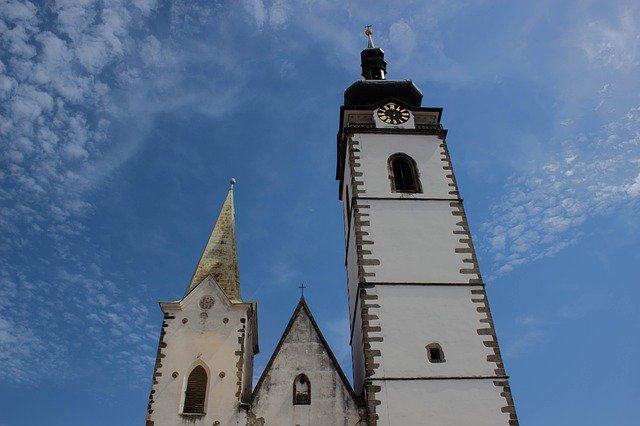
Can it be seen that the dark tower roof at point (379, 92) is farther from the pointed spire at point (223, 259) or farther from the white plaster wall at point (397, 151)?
the pointed spire at point (223, 259)

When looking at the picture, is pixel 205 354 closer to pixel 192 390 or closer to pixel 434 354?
pixel 192 390

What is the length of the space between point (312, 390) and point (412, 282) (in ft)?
14.6

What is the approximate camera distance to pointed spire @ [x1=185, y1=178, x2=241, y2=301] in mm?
17750

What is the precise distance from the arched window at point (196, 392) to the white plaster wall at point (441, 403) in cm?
462

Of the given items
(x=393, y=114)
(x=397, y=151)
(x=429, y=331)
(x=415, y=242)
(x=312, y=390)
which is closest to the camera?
(x=312, y=390)

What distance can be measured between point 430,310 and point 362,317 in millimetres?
2006

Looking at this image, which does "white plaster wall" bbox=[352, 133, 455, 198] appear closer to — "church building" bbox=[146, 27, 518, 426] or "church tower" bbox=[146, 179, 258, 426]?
"church building" bbox=[146, 27, 518, 426]

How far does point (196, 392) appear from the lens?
50.2 feet

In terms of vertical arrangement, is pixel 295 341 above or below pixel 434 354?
above

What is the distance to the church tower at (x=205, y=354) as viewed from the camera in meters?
14.9

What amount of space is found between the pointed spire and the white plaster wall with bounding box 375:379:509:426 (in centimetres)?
556

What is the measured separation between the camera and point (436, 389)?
1515cm

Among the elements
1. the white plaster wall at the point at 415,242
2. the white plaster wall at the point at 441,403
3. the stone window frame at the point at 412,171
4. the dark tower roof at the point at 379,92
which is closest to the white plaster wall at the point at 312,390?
the white plaster wall at the point at 441,403

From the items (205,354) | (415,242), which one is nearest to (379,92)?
(415,242)
